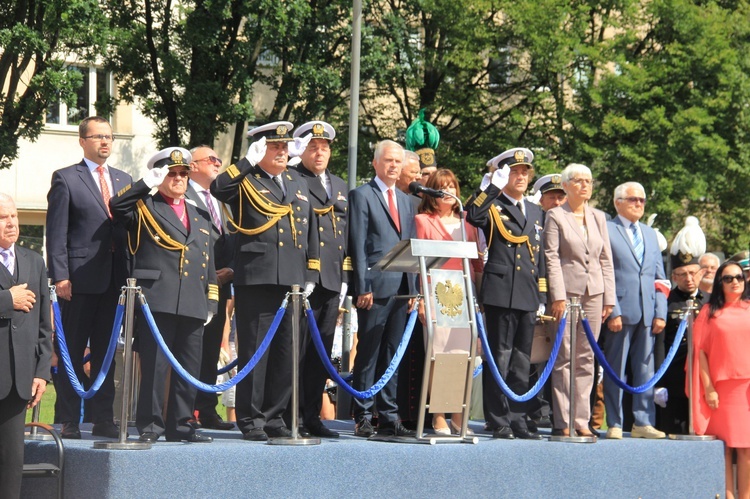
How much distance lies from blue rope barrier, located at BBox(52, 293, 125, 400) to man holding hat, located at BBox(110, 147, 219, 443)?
0.32 m

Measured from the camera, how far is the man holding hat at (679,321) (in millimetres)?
11414

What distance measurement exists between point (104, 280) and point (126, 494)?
1.81 meters

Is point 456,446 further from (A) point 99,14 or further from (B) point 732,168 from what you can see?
(B) point 732,168

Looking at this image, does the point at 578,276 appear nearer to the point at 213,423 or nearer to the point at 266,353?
the point at 266,353

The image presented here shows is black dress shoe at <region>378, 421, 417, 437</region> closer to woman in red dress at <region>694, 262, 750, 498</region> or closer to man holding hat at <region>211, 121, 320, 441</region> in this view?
man holding hat at <region>211, 121, 320, 441</region>

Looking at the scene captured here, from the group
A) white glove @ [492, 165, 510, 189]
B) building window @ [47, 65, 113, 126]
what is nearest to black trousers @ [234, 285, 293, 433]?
white glove @ [492, 165, 510, 189]

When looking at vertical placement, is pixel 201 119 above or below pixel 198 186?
above

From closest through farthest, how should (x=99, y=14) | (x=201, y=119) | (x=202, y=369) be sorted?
(x=202, y=369), (x=99, y=14), (x=201, y=119)

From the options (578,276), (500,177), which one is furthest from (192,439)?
(578,276)

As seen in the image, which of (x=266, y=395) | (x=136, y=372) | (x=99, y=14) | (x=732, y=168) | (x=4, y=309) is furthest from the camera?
(x=732, y=168)

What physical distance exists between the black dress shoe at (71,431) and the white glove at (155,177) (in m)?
1.81

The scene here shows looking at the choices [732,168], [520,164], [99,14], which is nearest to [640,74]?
[732,168]

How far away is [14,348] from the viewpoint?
734 cm

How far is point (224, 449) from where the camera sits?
7.95 metres
